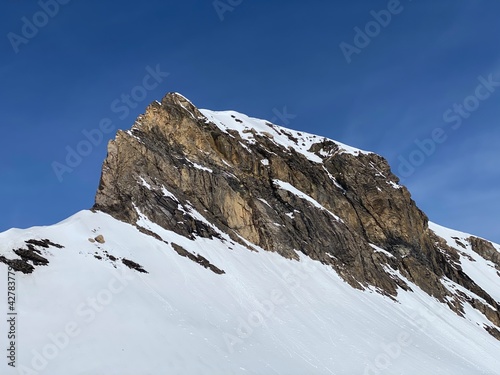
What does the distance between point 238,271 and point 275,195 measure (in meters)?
22.1

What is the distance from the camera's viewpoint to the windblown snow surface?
21562 mm

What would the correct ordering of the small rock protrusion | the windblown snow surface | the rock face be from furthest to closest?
the rock face → the small rock protrusion → the windblown snow surface

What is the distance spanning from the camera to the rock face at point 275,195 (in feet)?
146

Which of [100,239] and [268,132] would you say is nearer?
[100,239]

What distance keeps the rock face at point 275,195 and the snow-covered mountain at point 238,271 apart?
0.69 feet

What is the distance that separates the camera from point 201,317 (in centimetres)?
2844

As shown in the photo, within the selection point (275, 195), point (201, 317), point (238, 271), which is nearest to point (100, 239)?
point (201, 317)

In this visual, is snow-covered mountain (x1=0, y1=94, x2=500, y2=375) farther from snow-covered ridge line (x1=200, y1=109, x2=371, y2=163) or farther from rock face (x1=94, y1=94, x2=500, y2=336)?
snow-covered ridge line (x1=200, y1=109, x2=371, y2=163)

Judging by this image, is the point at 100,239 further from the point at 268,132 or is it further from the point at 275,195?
the point at 268,132

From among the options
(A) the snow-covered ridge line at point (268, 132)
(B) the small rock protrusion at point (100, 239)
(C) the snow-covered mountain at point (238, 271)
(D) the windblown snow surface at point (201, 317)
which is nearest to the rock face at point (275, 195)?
(C) the snow-covered mountain at point (238, 271)

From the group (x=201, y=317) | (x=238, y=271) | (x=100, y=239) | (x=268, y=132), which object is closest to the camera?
(x=201, y=317)

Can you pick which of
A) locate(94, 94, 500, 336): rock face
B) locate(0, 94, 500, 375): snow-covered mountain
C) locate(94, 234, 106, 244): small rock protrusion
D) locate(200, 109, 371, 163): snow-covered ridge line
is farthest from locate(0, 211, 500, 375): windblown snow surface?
locate(200, 109, 371, 163): snow-covered ridge line

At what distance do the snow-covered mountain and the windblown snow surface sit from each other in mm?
114

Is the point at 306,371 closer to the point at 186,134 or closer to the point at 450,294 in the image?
the point at 186,134
